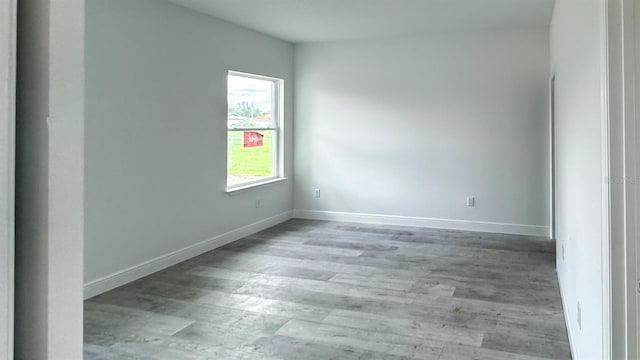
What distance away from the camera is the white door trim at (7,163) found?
0.60 metres

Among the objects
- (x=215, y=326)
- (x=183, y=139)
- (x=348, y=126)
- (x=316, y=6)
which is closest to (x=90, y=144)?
(x=183, y=139)

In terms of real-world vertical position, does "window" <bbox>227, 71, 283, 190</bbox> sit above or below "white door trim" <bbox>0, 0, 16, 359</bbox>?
above

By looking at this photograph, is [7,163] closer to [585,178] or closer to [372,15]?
[585,178]

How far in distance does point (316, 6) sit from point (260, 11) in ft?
2.06

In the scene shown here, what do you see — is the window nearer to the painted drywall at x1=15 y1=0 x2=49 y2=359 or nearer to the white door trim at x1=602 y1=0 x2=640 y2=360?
the white door trim at x1=602 y1=0 x2=640 y2=360

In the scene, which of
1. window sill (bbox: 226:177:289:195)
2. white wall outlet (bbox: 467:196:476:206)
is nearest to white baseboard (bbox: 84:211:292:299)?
window sill (bbox: 226:177:289:195)

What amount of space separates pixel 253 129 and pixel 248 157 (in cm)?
39

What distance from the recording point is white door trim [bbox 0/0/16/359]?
0.60 metres

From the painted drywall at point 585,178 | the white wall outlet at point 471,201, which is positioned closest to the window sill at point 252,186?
the white wall outlet at point 471,201

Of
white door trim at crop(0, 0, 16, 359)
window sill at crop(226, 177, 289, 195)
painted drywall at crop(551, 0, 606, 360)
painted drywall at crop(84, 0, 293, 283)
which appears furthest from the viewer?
window sill at crop(226, 177, 289, 195)

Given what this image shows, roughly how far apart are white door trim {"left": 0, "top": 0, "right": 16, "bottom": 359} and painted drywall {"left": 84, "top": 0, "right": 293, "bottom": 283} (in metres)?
3.55

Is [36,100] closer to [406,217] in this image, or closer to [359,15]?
[359,15]

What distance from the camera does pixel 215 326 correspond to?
134 inches

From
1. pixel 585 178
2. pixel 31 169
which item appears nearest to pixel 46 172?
pixel 31 169
